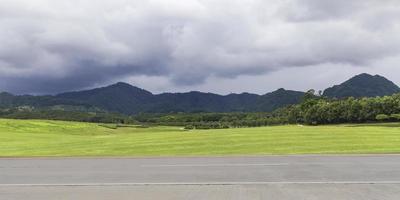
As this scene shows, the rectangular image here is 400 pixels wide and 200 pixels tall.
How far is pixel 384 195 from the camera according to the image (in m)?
11.4

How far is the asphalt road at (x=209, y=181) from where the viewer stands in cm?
1179

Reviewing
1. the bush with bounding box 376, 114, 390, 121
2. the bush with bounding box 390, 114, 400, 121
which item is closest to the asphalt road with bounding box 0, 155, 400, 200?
the bush with bounding box 390, 114, 400, 121

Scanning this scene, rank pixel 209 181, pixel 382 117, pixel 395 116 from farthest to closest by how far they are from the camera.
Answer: pixel 382 117 < pixel 395 116 < pixel 209 181

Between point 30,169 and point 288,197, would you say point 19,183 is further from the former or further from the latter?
point 288,197

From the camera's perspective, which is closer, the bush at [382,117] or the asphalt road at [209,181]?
the asphalt road at [209,181]

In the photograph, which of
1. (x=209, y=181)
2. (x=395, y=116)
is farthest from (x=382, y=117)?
(x=209, y=181)

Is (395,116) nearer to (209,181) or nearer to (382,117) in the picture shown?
(382,117)

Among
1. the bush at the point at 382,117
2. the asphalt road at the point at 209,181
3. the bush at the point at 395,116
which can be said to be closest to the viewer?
the asphalt road at the point at 209,181

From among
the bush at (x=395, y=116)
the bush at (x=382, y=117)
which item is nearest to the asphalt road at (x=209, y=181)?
the bush at (x=395, y=116)

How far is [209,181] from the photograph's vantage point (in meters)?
14.1

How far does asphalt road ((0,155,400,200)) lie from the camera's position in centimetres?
1179

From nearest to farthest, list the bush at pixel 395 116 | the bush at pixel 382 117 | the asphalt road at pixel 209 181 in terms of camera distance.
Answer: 1. the asphalt road at pixel 209 181
2. the bush at pixel 395 116
3. the bush at pixel 382 117

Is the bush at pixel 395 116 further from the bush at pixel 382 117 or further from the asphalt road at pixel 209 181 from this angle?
the asphalt road at pixel 209 181

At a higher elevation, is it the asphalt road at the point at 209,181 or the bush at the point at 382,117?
the bush at the point at 382,117
